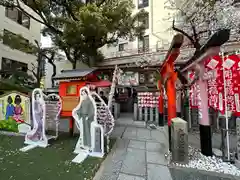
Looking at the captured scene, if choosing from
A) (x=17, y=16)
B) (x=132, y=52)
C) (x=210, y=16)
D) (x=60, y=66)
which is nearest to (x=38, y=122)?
(x=210, y=16)

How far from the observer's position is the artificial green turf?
2.90 meters

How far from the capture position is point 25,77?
40.6 feet

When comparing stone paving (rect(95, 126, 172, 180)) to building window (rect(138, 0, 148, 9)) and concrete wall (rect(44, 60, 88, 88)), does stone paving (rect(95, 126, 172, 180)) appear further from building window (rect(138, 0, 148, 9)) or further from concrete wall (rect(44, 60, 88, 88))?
building window (rect(138, 0, 148, 9))

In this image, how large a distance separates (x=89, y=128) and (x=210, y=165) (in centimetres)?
311

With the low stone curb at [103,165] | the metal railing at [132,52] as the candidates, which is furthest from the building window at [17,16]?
the low stone curb at [103,165]

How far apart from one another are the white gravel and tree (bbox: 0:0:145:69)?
740 cm

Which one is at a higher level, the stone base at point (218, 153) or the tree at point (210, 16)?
the tree at point (210, 16)

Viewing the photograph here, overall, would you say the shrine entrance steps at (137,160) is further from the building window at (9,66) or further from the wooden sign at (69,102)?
the building window at (9,66)

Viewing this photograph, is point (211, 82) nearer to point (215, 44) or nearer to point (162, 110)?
point (215, 44)

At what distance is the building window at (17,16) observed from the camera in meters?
14.0

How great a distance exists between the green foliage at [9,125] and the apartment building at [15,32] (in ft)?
29.0

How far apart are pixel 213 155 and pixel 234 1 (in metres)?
7.13

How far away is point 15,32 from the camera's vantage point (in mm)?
14656

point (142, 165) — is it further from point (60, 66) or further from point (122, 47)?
point (60, 66)
